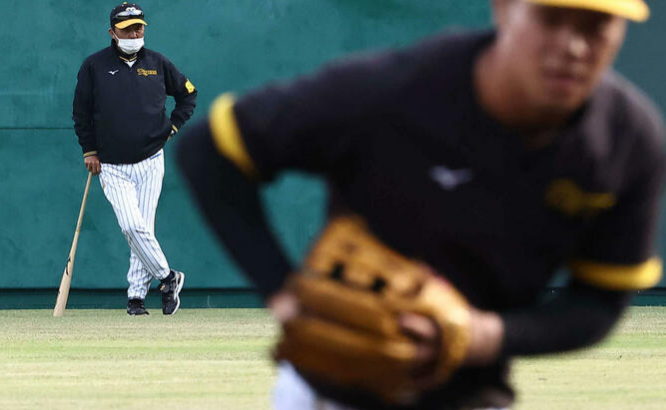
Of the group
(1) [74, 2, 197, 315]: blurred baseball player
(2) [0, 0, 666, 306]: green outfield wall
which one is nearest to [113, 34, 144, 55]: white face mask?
(1) [74, 2, 197, 315]: blurred baseball player

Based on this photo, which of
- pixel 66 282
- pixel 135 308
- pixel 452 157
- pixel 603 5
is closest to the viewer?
pixel 603 5

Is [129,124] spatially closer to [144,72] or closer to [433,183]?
[144,72]

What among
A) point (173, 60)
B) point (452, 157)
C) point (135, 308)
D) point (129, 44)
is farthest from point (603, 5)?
point (173, 60)

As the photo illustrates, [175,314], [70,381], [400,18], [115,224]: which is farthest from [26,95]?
[70,381]

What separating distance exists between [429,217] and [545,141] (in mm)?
233

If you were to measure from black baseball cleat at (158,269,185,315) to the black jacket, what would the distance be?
3.34ft

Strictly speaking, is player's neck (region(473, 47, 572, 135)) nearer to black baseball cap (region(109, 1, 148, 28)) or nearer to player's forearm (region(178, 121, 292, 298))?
player's forearm (region(178, 121, 292, 298))

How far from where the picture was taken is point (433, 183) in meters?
2.40

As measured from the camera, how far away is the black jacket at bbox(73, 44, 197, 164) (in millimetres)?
11562

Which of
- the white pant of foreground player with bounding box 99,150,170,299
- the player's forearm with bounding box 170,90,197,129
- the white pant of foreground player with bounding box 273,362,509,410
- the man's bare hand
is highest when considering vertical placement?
the white pant of foreground player with bounding box 273,362,509,410

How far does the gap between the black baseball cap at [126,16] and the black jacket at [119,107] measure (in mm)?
241

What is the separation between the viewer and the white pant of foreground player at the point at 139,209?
453 inches

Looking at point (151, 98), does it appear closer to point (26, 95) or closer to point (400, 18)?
point (26, 95)

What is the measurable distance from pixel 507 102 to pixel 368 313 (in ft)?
1.37
